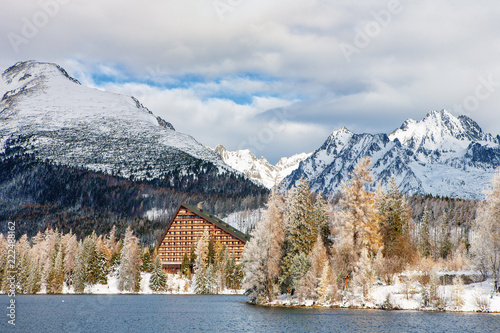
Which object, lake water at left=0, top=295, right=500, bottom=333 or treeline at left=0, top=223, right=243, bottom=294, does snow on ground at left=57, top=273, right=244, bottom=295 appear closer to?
treeline at left=0, top=223, right=243, bottom=294

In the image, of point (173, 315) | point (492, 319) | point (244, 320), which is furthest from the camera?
point (173, 315)

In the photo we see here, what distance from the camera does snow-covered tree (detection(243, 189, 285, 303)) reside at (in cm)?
8006

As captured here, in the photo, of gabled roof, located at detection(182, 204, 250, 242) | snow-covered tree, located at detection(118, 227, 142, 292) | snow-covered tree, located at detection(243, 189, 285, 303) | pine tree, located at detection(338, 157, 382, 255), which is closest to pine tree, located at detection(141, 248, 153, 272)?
snow-covered tree, located at detection(118, 227, 142, 292)

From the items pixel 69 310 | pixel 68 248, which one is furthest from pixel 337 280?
pixel 68 248

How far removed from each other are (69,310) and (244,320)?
108 feet

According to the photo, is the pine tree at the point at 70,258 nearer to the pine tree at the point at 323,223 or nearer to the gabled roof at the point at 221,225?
the gabled roof at the point at 221,225

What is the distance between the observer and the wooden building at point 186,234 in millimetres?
184375

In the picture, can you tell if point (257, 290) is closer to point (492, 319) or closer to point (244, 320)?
point (244, 320)

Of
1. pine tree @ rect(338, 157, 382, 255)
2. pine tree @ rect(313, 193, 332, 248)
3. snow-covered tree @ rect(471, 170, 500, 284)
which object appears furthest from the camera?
pine tree @ rect(313, 193, 332, 248)

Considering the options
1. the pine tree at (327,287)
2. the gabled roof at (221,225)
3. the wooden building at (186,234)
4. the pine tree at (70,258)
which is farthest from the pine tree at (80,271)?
the pine tree at (327,287)

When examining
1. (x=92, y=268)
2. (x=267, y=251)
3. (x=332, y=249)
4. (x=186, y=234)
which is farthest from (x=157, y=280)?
(x=332, y=249)

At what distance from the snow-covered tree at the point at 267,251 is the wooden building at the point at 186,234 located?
3959 inches

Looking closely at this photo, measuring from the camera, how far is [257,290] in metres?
83.6

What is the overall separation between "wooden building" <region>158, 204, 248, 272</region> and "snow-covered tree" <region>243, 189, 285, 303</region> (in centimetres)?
10055
